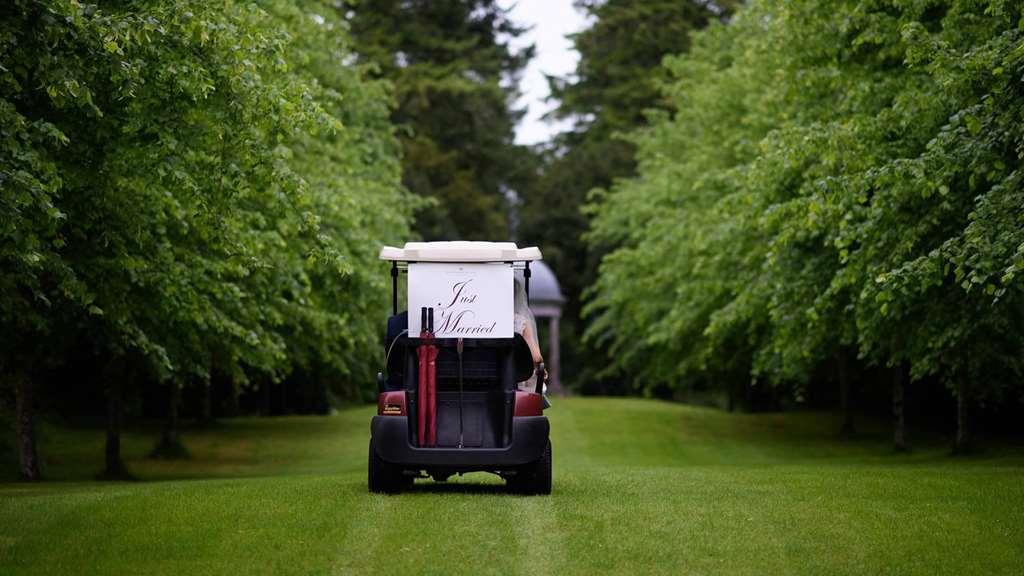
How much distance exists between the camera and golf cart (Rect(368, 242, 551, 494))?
1398 centimetres

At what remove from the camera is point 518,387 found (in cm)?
1448

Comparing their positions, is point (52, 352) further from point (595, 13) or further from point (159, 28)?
point (595, 13)

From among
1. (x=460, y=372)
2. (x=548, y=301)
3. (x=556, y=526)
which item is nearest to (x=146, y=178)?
(x=460, y=372)

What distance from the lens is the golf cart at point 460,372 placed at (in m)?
14.0

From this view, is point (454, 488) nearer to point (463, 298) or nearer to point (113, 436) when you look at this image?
point (463, 298)

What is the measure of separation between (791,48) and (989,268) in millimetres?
11436

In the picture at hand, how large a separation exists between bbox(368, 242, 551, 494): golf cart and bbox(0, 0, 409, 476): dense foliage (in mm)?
2765

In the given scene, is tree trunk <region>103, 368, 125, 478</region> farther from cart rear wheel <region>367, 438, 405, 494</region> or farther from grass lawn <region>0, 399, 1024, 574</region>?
cart rear wheel <region>367, 438, 405, 494</region>

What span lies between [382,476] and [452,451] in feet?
3.23

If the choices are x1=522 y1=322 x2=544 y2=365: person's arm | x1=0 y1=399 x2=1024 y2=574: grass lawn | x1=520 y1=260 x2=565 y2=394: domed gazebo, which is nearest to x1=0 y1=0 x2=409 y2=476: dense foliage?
x1=0 y1=399 x2=1024 y2=574: grass lawn

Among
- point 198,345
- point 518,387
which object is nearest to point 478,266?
point 518,387

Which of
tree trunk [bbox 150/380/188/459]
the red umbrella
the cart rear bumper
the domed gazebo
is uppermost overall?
the domed gazebo

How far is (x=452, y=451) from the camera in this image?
1401 centimetres

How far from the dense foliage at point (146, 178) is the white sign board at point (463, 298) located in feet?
8.90
